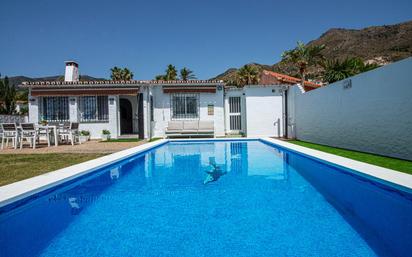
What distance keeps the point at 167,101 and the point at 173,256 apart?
1393 centimetres

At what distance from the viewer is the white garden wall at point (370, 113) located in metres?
6.00

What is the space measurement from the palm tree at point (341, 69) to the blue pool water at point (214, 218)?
67.7 feet

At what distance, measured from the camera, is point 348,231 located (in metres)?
2.69

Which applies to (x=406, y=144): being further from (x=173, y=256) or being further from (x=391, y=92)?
(x=173, y=256)

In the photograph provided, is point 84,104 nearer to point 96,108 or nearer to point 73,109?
point 73,109

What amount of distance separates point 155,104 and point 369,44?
58.9 meters

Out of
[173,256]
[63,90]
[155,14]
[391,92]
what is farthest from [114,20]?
[173,256]

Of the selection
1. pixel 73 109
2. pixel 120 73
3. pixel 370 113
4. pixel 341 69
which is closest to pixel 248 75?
pixel 341 69

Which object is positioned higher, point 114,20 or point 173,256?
point 114,20

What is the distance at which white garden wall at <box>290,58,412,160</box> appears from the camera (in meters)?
6.00

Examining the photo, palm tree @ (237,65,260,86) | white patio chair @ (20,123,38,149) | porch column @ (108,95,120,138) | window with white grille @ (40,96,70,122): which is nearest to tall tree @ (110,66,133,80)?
palm tree @ (237,65,260,86)

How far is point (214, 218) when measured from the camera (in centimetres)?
316

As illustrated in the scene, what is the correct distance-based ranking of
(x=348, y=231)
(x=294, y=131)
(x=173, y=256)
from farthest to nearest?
1. (x=294, y=131)
2. (x=348, y=231)
3. (x=173, y=256)

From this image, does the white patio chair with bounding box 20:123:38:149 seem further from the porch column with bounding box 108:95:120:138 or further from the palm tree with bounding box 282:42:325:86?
the palm tree with bounding box 282:42:325:86
